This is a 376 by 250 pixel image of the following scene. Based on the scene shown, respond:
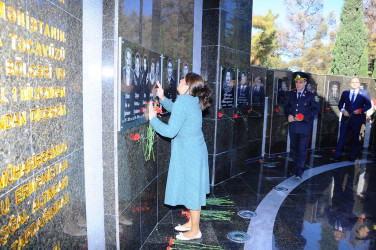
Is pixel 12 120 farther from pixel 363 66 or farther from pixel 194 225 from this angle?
pixel 363 66

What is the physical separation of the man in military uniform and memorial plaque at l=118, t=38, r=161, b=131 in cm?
379

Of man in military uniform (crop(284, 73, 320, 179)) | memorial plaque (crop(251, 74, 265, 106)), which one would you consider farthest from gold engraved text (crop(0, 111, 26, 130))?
memorial plaque (crop(251, 74, 265, 106))

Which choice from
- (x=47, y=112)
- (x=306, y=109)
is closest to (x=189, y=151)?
(x=47, y=112)

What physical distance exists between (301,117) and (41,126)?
5.35 metres

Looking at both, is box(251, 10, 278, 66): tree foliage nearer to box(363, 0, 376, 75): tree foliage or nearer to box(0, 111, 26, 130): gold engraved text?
box(363, 0, 376, 75): tree foliage

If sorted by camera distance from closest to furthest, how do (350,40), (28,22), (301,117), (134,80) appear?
(28,22) < (134,80) < (301,117) < (350,40)

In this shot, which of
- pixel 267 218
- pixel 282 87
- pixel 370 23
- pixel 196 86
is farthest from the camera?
pixel 370 23

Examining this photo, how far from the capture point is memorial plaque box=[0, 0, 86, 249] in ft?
4.81

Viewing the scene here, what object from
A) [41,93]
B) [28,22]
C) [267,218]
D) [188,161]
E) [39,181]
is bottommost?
[267,218]

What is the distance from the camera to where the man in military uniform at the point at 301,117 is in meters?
6.20

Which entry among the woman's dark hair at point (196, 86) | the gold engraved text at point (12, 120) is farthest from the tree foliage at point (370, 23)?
the gold engraved text at point (12, 120)

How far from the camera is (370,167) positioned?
757cm

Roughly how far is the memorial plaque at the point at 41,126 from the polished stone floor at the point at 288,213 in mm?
1723

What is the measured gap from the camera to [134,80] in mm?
2875
